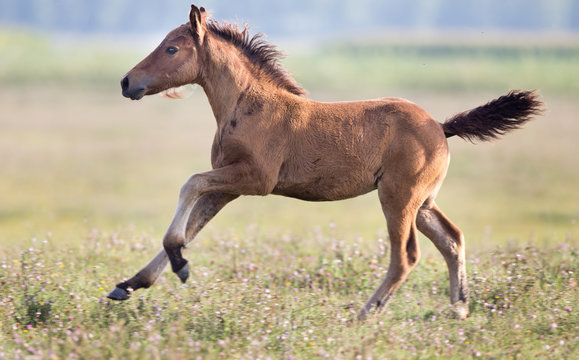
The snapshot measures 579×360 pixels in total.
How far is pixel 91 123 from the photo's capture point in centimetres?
3247

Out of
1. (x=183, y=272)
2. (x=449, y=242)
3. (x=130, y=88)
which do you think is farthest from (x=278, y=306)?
(x=130, y=88)

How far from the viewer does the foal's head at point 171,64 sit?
5.93m

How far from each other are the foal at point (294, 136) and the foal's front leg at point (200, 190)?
0.04 ft

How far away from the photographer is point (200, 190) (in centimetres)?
570

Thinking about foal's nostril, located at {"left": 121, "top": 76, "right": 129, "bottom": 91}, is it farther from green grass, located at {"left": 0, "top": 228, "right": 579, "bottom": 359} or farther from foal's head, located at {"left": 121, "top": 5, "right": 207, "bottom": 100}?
green grass, located at {"left": 0, "top": 228, "right": 579, "bottom": 359}

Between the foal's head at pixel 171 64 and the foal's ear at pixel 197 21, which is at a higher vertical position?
the foal's ear at pixel 197 21

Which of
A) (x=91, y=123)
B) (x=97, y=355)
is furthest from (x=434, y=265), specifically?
(x=91, y=123)

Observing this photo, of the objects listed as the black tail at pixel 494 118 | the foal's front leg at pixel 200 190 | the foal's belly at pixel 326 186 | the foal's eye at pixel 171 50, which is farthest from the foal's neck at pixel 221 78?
the black tail at pixel 494 118

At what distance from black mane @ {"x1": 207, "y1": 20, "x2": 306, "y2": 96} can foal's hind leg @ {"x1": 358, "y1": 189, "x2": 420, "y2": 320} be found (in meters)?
1.17

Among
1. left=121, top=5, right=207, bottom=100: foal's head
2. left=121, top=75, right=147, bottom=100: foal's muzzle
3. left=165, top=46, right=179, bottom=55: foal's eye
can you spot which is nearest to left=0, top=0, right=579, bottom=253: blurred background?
left=121, top=5, right=207, bottom=100: foal's head

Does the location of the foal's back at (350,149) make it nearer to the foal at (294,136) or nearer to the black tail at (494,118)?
the foal at (294,136)

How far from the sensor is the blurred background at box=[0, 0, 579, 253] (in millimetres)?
17109

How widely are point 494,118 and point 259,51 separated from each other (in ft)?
6.59

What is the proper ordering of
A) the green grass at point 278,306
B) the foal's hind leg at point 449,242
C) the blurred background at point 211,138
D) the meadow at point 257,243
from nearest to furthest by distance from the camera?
1. the green grass at point 278,306
2. the meadow at point 257,243
3. the foal's hind leg at point 449,242
4. the blurred background at point 211,138
